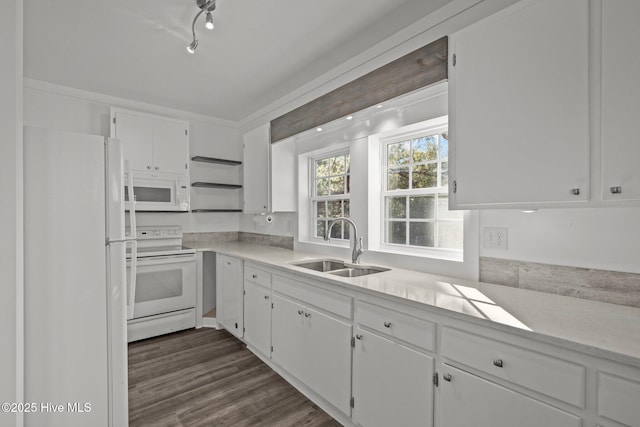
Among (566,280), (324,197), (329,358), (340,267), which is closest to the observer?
(566,280)

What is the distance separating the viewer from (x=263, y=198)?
3.42 metres

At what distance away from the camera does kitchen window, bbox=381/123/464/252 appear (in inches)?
85.2

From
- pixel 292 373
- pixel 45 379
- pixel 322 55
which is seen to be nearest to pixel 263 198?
pixel 322 55

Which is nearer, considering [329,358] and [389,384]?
[389,384]

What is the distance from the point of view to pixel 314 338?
81.1 inches

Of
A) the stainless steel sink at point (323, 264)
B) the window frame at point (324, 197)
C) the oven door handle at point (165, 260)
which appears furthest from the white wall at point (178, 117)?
the stainless steel sink at point (323, 264)

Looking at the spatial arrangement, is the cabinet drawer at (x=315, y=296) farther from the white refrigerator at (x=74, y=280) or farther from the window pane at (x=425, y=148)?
the window pane at (x=425, y=148)

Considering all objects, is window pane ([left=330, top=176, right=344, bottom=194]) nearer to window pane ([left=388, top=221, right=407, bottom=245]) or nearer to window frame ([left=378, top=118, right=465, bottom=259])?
window frame ([left=378, top=118, right=465, bottom=259])

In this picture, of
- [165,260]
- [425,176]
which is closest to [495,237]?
[425,176]

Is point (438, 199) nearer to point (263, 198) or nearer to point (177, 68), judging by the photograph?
point (263, 198)

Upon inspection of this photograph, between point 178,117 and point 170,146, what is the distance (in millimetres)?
492

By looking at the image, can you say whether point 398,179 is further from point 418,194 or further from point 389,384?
point 389,384

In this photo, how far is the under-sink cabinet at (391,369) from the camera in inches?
55.7

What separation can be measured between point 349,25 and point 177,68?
1.60 m
